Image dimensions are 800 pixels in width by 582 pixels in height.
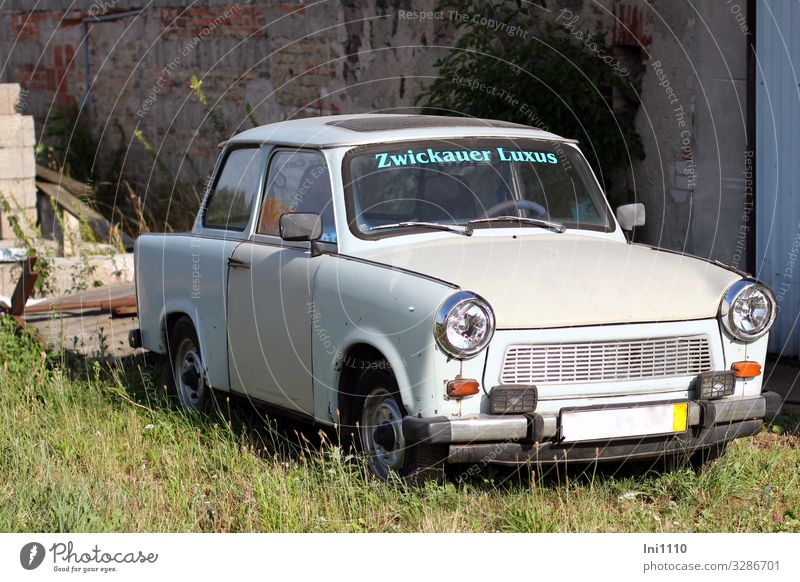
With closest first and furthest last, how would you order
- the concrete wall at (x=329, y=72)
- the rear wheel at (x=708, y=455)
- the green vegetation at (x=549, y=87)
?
the rear wheel at (x=708, y=455) < the concrete wall at (x=329, y=72) < the green vegetation at (x=549, y=87)

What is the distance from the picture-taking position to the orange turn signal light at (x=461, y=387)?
15.6ft

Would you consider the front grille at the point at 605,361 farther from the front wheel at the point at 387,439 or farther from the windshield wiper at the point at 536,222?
the windshield wiper at the point at 536,222

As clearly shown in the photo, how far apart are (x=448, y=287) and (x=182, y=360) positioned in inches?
106

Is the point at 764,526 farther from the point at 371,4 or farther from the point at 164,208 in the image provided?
the point at 164,208

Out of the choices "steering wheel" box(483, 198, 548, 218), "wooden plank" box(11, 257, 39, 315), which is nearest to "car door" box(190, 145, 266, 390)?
"steering wheel" box(483, 198, 548, 218)

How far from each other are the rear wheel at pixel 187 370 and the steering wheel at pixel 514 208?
1896 mm

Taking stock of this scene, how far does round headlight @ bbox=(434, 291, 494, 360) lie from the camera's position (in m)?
4.70

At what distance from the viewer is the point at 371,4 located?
11.8 m

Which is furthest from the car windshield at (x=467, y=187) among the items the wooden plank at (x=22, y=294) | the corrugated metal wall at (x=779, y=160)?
the wooden plank at (x=22, y=294)

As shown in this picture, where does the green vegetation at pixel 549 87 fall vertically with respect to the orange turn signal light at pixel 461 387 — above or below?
above

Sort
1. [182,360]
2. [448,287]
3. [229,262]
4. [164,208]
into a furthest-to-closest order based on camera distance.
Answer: [164,208]
[182,360]
[229,262]
[448,287]

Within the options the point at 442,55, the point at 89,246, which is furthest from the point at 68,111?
the point at 442,55

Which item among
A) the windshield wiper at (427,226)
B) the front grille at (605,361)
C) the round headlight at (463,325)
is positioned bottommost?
the front grille at (605,361)

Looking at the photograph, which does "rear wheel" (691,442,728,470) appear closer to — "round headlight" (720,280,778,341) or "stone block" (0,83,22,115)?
"round headlight" (720,280,778,341)
